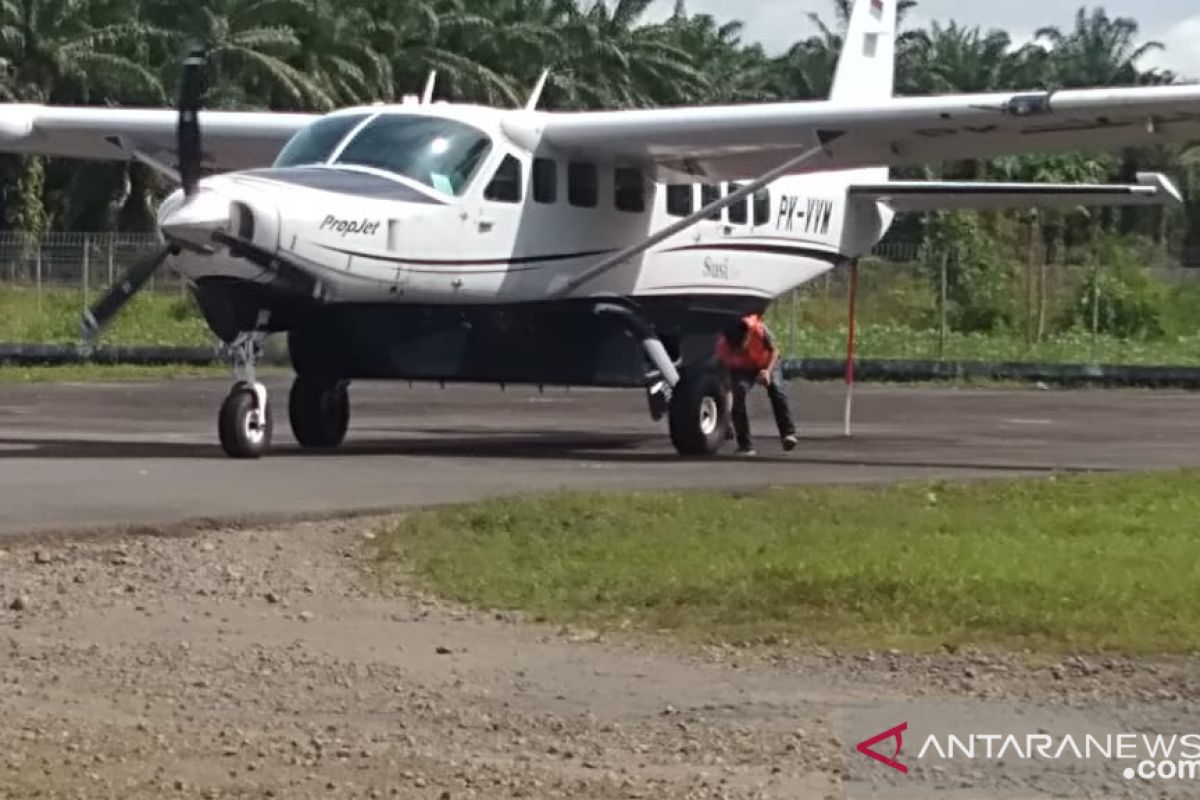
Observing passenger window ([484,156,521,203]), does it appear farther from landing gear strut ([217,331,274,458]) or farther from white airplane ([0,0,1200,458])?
landing gear strut ([217,331,274,458])

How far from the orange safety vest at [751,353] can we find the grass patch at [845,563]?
5.48m

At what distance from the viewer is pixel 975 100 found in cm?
2002

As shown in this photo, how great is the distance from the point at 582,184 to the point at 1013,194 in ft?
17.9

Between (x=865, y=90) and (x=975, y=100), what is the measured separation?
7584mm

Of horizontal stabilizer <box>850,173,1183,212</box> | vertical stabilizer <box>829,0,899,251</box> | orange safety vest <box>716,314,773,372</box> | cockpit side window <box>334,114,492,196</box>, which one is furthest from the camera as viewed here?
vertical stabilizer <box>829,0,899,251</box>

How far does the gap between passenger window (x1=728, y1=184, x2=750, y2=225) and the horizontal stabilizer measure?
2188 millimetres

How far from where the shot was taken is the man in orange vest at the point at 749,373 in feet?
68.8

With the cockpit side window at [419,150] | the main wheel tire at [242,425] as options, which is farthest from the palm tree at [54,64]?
the main wheel tire at [242,425]

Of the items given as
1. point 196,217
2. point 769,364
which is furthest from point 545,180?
Answer: point 196,217

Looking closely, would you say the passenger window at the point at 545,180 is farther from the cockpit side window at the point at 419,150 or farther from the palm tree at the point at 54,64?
the palm tree at the point at 54,64

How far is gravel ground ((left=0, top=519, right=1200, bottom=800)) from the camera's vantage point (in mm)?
7281

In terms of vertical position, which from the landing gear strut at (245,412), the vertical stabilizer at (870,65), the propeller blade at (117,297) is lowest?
the landing gear strut at (245,412)

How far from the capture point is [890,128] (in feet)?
67.1

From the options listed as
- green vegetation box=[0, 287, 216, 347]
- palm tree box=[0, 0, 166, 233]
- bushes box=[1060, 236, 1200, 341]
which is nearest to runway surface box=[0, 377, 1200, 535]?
green vegetation box=[0, 287, 216, 347]
